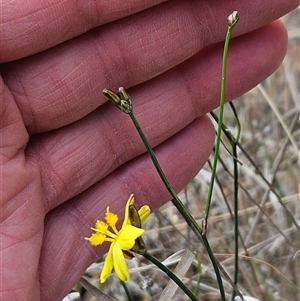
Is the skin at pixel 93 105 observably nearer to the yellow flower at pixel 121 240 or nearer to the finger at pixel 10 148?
the finger at pixel 10 148

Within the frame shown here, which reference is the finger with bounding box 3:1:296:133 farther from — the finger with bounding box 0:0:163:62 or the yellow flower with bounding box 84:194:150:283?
the yellow flower with bounding box 84:194:150:283

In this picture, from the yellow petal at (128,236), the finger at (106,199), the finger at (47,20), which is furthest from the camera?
the finger at (106,199)

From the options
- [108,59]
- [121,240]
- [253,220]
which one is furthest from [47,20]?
[253,220]

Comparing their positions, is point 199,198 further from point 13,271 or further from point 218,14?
point 13,271

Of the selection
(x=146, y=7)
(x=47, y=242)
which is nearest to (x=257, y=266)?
(x=47, y=242)

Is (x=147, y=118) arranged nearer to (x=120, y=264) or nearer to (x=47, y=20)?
(x=47, y=20)

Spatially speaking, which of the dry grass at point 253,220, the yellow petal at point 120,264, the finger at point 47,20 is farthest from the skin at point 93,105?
the yellow petal at point 120,264
